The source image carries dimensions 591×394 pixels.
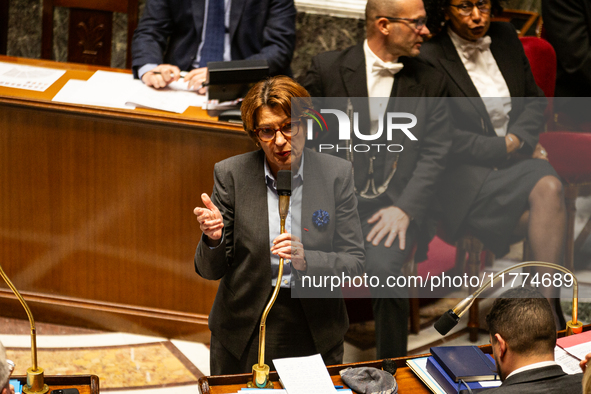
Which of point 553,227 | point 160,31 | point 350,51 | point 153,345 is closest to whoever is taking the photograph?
point 553,227

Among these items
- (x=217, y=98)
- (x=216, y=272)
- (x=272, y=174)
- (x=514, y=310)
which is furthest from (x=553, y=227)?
(x=217, y=98)

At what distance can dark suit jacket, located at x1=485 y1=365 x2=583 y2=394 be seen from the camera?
1729 mm

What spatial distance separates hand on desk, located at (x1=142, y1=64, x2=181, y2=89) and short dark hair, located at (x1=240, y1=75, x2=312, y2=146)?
52.1 inches

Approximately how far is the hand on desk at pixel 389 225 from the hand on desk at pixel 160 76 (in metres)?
1.66

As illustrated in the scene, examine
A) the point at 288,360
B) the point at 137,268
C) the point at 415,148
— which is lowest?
the point at 137,268

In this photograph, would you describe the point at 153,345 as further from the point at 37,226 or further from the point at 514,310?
the point at 514,310

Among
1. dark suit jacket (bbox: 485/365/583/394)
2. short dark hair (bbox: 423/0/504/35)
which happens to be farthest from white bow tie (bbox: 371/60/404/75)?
dark suit jacket (bbox: 485/365/583/394)

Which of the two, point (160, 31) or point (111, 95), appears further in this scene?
point (160, 31)

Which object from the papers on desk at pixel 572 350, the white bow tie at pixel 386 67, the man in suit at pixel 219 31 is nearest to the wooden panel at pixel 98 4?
the man in suit at pixel 219 31

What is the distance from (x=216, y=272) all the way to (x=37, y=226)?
1.55 metres

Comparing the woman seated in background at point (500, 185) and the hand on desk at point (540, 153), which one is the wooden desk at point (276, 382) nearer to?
the woman seated in background at point (500, 185)

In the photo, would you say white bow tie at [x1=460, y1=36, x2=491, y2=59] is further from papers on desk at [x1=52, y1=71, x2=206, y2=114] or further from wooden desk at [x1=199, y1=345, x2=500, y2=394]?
wooden desk at [x1=199, y1=345, x2=500, y2=394]

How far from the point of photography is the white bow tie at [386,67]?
9.12ft

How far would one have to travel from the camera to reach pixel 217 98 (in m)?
3.17
